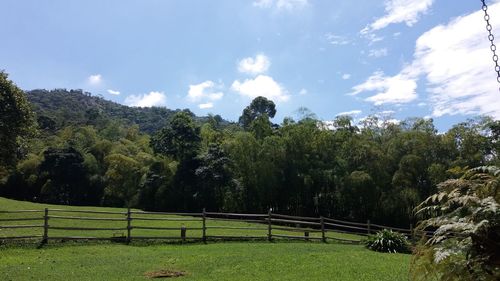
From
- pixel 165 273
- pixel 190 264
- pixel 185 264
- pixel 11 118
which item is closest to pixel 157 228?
pixel 185 264

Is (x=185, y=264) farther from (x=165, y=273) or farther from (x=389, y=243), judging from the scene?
(x=389, y=243)

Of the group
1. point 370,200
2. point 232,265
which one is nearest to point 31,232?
point 232,265

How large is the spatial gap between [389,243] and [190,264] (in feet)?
27.6

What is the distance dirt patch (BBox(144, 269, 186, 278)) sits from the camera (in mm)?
10547

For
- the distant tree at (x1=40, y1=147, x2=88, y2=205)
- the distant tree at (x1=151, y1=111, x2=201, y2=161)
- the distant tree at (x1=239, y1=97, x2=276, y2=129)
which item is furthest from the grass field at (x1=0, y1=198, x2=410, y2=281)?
the distant tree at (x1=239, y1=97, x2=276, y2=129)

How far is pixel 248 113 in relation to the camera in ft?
231

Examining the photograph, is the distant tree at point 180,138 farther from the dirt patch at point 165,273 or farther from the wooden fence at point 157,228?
the dirt patch at point 165,273

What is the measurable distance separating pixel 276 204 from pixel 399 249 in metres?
19.9

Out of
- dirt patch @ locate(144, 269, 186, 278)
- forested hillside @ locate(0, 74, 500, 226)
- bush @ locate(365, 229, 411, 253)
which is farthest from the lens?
forested hillside @ locate(0, 74, 500, 226)

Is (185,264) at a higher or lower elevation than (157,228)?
lower

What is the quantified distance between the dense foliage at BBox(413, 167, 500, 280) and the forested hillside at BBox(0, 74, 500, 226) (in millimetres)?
20010

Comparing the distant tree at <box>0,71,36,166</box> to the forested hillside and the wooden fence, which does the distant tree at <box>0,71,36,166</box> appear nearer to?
the forested hillside

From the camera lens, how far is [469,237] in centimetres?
348

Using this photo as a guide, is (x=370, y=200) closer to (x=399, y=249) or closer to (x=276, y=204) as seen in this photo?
(x=276, y=204)
